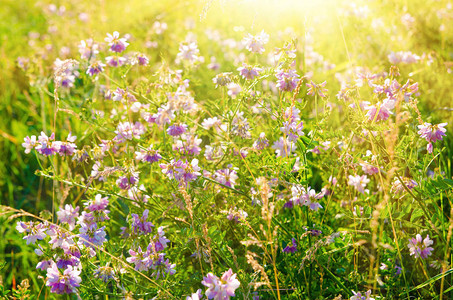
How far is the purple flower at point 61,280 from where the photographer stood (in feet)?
5.59

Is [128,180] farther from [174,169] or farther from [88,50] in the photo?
[88,50]

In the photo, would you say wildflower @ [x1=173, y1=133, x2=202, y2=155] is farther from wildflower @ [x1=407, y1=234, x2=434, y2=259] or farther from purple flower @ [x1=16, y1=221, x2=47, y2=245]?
wildflower @ [x1=407, y1=234, x2=434, y2=259]

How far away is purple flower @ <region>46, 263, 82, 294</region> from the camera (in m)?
1.70

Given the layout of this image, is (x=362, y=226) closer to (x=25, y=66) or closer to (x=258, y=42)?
(x=258, y=42)

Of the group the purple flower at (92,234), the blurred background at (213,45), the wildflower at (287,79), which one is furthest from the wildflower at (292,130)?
the purple flower at (92,234)

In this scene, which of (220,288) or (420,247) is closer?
(220,288)

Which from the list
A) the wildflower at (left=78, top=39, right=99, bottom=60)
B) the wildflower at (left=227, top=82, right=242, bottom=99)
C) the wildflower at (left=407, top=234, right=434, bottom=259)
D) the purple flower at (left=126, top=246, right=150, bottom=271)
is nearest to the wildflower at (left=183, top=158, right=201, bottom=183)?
the purple flower at (left=126, top=246, right=150, bottom=271)

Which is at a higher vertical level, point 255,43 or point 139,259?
point 255,43

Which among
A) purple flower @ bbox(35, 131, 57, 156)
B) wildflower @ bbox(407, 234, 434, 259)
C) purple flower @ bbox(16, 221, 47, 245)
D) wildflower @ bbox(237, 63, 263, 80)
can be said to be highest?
wildflower @ bbox(237, 63, 263, 80)

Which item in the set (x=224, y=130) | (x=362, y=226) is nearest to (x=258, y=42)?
(x=224, y=130)

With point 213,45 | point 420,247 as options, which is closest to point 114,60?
point 420,247

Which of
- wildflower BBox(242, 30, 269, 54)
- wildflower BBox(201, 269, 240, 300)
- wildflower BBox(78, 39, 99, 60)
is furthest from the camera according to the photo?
wildflower BBox(78, 39, 99, 60)

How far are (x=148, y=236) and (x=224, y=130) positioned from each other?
2.16 feet

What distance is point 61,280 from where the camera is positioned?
1.72 m
